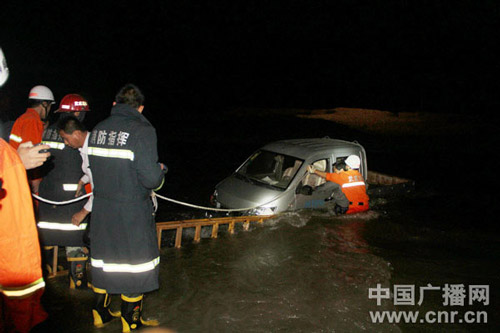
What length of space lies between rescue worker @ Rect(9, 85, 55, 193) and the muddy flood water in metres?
1.64

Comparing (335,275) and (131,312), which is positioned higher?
(131,312)

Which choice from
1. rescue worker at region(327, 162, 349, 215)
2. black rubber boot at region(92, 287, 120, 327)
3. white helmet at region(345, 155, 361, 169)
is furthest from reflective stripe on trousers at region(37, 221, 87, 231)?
white helmet at region(345, 155, 361, 169)

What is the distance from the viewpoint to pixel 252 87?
2416 inches

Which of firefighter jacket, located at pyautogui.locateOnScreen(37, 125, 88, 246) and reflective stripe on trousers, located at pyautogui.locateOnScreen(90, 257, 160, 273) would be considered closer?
reflective stripe on trousers, located at pyautogui.locateOnScreen(90, 257, 160, 273)

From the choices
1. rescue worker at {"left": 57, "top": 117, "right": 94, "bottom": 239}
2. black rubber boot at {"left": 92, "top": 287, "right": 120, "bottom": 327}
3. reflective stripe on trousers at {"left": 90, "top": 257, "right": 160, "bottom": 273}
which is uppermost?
rescue worker at {"left": 57, "top": 117, "right": 94, "bottom": 239}

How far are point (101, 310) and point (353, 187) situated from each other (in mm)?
4815

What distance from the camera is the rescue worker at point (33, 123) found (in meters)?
4.50

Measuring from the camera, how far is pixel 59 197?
4.28 m

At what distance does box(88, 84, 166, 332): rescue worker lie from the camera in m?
3.18

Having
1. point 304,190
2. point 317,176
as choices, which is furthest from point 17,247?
point 317,176

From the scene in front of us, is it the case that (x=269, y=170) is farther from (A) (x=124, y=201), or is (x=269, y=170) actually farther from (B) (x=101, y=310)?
(A) (x=124, y=201)

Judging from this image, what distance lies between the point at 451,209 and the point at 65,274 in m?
8.10

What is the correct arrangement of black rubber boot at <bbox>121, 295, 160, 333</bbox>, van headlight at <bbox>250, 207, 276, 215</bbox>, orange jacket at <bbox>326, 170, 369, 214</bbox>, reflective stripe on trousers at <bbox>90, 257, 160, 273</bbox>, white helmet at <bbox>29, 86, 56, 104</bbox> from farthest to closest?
orange jacket at <bbox>326, 170, 369, 214</bbox> → van headlight at <bbox>250, 207, 276, 215</bbox> → white helmet at <bbox>29, 86, 56, 104</bbox> → black rubber boot at <bbox>121, 295, 160, 333</bbox> → reflective stripe on trousers at <bbox>90, 257, 160, 273</bbox>

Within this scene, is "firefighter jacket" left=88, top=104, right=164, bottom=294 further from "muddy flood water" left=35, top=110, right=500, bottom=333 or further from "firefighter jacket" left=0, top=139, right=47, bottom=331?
"firefighter jacket" left=0, top=139, right=47, bottom=331
